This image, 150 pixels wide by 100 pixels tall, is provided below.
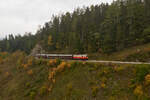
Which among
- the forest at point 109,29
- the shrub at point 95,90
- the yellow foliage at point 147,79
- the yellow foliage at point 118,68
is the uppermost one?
the forest at point 109,29

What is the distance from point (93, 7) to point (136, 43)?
34.2m

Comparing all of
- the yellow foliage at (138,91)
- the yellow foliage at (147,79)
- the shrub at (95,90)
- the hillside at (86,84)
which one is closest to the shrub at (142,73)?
the hillside at (86,84)

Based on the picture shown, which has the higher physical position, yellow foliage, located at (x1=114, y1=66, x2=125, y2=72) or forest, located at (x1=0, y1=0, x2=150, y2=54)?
forest, located at (x1=0, y1=0, x2=150, y2=54)

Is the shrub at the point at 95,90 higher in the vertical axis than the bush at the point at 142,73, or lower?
lower

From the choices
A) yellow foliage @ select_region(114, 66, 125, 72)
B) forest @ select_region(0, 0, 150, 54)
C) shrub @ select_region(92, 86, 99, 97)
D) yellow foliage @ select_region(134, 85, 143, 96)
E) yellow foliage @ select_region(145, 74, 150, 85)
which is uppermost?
forest @ select_region(0, 0, 150, 54)

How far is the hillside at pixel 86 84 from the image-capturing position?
15148 mm

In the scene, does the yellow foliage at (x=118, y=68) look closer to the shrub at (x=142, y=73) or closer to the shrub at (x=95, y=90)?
the shrub at (x=142, y=73)

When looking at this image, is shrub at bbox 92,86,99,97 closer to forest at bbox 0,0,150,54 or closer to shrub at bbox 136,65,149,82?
shrub at bbox 136,65,149,82

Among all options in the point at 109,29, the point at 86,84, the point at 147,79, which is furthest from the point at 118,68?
the point at 109,29

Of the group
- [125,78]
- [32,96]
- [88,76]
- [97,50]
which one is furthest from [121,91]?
[97,50]

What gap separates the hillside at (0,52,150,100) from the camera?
15148 mm

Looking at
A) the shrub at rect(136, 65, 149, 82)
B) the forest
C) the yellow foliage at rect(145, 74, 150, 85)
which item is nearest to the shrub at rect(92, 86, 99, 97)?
the shrub at rect(136, 65, 149, 82)

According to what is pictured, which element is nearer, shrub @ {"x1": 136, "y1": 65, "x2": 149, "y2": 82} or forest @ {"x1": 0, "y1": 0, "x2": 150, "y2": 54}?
shrub @ {"x1": 136, "y1": 65, "x2": 149, "y2": 82}

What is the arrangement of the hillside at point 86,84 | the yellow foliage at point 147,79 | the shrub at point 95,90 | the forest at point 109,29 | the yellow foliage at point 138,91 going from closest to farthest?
1. the yellow foliage at point 138,91
2. the yellow foliage at point 147,79
3. the hillside at point 86,84
4. the shrub at point 95,90
5. the forest at point 109,29
